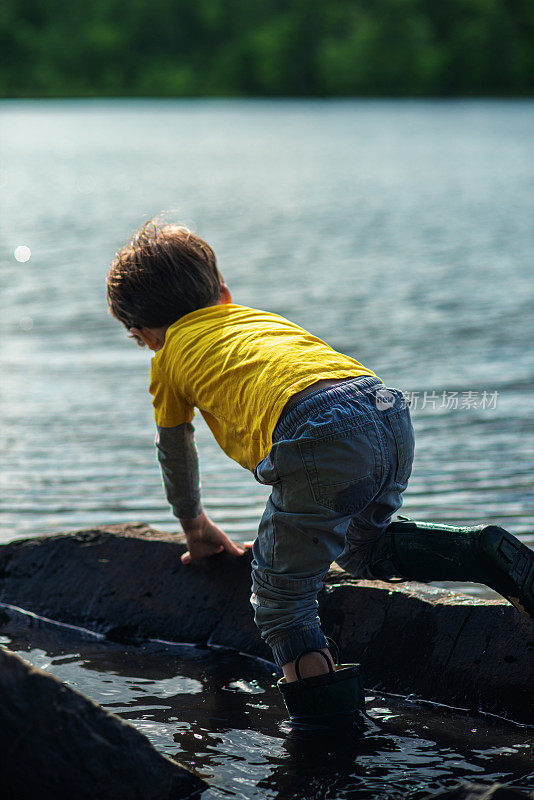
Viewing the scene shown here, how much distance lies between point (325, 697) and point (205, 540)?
0.84 meters

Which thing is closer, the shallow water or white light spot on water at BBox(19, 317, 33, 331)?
the shallow water

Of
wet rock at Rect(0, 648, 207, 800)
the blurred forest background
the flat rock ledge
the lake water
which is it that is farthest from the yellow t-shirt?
the blurred forest background

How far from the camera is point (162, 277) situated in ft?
9.55

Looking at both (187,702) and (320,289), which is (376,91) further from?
→ (187,702)

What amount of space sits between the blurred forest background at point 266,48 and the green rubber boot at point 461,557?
56767 millimetres

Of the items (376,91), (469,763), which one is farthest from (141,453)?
(376,91)

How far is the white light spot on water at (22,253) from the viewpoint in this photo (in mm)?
12578

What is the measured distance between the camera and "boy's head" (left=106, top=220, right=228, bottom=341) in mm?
2904

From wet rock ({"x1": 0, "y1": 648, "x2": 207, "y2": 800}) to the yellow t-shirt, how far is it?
2.67ft

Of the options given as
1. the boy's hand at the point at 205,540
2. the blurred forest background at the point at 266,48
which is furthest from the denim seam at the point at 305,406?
the blurred forest background at the point at 266,48

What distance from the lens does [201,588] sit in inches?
132

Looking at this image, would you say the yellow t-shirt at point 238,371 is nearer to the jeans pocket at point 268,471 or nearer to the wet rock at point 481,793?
the jeans pocket at point 268,471

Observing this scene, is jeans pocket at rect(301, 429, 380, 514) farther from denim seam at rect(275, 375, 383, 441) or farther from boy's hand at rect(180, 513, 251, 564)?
boy's hand at rect(180, 513, 251, 564)

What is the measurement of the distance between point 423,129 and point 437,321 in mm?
28416
